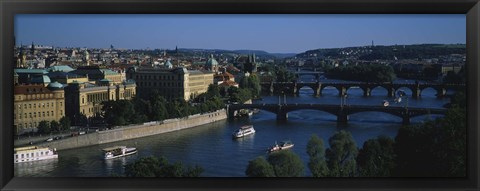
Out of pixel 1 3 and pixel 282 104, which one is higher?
pixel 1 3

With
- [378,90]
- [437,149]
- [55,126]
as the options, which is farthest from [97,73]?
[437,149]

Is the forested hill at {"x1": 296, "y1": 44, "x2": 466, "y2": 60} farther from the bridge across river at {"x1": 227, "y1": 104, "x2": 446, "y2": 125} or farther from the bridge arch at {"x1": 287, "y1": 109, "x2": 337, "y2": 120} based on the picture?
the bridge arch at {"x1": 287, "y1": 109, "x2": 337, "y2": 120}

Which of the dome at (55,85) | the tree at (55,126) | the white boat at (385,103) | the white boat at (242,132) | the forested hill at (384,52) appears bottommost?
the white boat at (242,132)

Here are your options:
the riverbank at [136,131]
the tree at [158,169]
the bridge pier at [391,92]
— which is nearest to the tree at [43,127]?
the riverbank at [136,131]

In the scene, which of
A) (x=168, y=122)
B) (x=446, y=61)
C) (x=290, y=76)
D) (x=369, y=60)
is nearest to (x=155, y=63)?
(x=168, y=122)

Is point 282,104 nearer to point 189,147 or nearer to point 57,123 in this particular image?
point 189,147

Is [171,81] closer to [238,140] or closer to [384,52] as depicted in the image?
[238,140]

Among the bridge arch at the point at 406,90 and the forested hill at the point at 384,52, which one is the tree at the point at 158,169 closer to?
the forested hill at the point at 384,52
